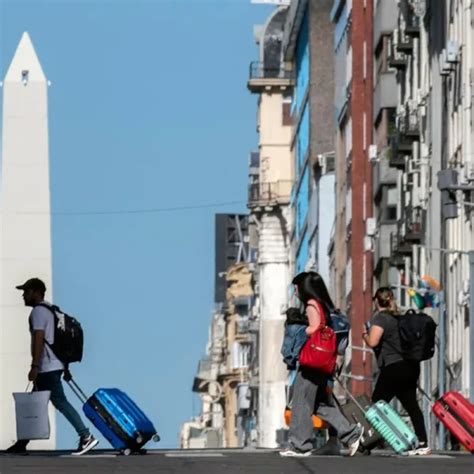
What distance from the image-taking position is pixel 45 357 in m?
30.5

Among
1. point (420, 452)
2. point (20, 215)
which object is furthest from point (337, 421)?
point (20, 215)

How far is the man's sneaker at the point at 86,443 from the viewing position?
3045 cm

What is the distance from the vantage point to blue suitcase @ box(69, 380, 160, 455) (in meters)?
30.7

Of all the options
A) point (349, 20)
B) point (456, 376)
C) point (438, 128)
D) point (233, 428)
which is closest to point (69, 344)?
point (456, 376)

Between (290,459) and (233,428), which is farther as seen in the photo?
(233,428)

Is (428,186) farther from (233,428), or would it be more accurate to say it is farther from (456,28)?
(233,428)

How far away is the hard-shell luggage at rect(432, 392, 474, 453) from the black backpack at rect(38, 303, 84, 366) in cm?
414

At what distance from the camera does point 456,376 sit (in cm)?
7369

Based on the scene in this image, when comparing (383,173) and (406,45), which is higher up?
(406,45)

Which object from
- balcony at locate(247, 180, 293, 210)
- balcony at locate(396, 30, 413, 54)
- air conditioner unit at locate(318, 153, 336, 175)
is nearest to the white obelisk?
balcony at locate(396, 30, 413, 54)

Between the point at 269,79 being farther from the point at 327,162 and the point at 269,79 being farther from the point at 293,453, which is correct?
the point at 293,453

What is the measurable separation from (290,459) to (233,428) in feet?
553

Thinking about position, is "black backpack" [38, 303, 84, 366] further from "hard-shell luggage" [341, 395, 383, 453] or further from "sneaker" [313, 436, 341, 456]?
"hard-shell luggage" [341, 395, 383, 453]

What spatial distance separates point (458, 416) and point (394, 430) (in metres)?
1.56
